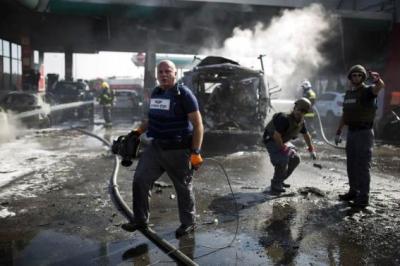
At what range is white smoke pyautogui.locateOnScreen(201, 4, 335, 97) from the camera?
→ 649 inches

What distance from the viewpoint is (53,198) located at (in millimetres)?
5820

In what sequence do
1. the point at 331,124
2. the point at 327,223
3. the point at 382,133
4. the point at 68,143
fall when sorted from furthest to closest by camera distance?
the point at 331,124 → the point at 382,133 → the point at 68,143 → the point at 327,223

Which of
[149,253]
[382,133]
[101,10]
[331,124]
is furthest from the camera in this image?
[331,124]

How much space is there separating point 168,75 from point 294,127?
253 cm

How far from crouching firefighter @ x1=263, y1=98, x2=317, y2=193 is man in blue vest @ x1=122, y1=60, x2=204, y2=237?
1978 millimetres

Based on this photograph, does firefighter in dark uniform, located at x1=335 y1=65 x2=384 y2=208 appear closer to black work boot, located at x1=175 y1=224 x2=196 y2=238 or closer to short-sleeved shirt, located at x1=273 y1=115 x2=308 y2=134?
short-sleeved shirt, located at x1=273 y1=115 x2=308 y2=134

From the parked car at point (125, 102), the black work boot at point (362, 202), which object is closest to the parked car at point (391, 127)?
the black work boot at point (362, 202)

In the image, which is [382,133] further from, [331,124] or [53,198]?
[53,198]

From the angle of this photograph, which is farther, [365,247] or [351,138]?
[351,138]

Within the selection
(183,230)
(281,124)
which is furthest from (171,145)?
(281,124)

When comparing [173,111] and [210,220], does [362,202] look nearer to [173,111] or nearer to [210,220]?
[210,220]

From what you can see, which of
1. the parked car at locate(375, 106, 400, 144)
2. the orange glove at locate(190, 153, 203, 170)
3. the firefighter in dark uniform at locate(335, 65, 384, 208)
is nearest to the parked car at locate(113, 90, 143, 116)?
the parked car at locate(375, 106, 400, 144)

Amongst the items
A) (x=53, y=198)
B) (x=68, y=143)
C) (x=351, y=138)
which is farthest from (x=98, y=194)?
(x=68, y=143)

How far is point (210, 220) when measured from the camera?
4969mm
